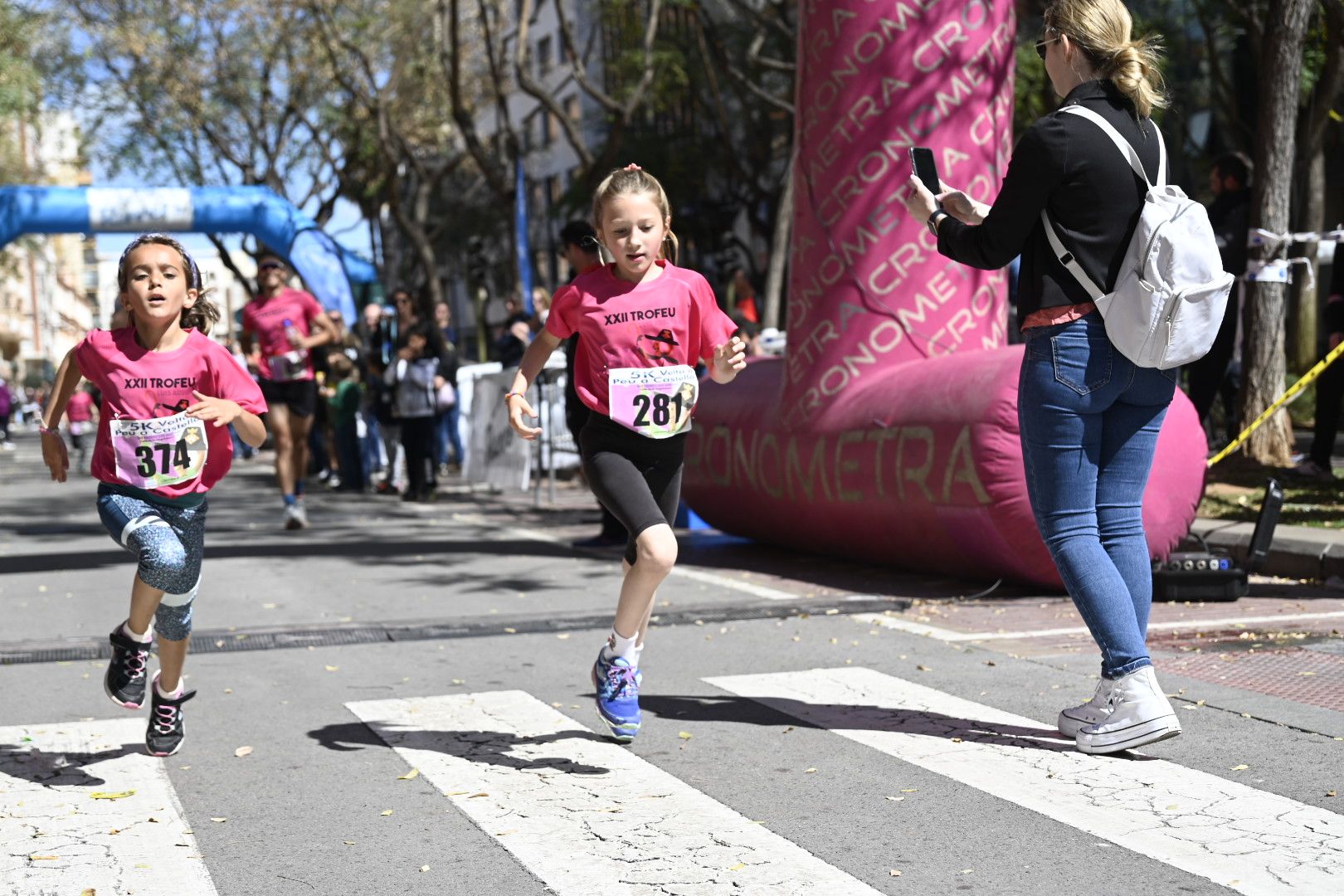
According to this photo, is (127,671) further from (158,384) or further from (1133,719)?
(1133,719)

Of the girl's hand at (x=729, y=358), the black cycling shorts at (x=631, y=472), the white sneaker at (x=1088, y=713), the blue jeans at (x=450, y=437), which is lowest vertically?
the blue jeans at (x=450, y=437)

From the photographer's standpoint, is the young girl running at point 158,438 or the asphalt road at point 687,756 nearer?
the asphalt road at point 687,756

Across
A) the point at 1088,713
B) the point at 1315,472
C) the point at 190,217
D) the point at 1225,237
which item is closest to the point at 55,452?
the point at 1088,713

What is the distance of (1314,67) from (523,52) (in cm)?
1127

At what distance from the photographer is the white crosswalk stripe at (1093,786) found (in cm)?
351

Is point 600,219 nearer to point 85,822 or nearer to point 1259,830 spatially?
point 85,822

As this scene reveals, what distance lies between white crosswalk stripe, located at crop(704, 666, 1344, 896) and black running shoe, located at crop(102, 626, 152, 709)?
1.93 meters

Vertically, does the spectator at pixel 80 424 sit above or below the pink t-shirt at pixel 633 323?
below

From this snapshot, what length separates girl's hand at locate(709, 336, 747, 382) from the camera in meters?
4.82

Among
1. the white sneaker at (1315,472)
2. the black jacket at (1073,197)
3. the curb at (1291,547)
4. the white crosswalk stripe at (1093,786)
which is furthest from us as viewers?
the white sneaker at (1315,472)

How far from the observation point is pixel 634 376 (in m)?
4.89

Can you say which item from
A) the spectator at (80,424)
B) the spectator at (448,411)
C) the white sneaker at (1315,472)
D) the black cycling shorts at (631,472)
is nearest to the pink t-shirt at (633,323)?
the black cycling shorts at (631,472)

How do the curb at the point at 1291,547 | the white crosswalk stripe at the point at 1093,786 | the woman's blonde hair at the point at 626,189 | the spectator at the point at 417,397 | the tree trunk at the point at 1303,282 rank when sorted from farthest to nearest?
the tree trunk at the point at 1303,282
the spectator at the point at 417,397
the curb at the point at 1291,547
the woman's blonde hair at the point at 626,189
the white crosswalk stripe at the point at 1093,786

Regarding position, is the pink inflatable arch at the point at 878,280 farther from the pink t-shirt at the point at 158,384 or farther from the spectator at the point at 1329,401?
the pink t-shirt at the point at 158,384
